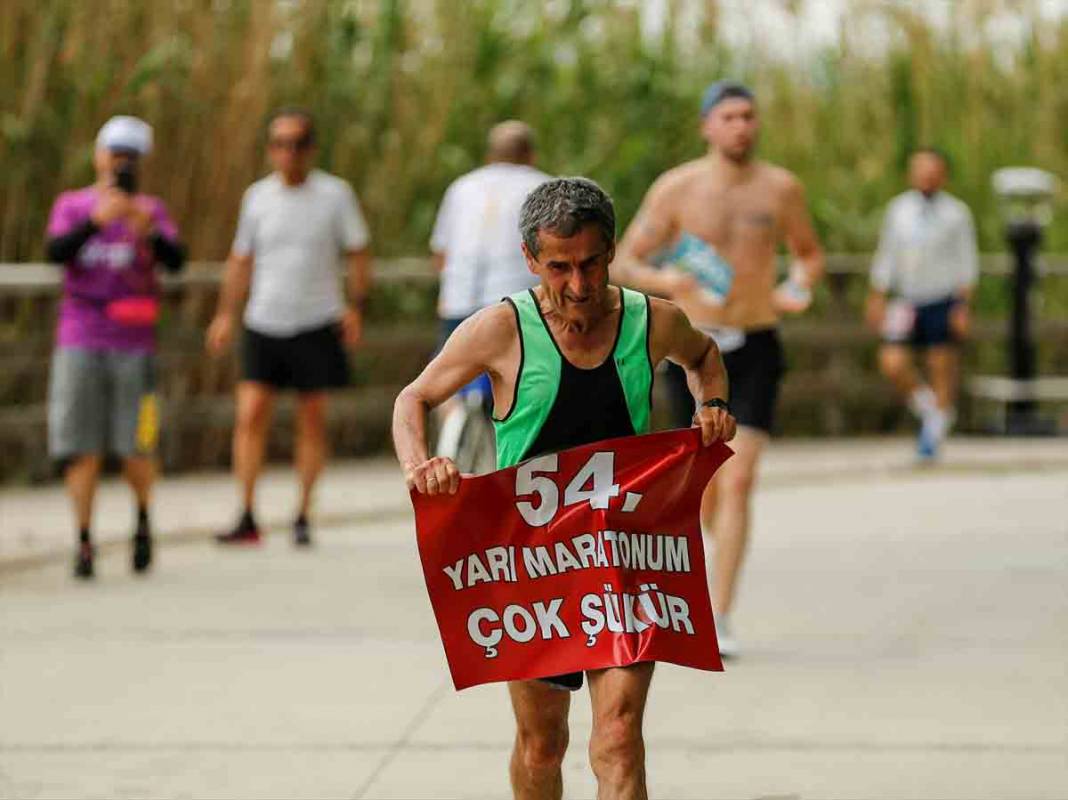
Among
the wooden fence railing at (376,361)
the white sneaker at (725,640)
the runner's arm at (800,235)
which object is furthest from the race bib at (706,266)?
the wooden fence railing at (376,361)

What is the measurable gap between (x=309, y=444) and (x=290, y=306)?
0.61 m

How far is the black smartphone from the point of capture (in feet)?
30.6

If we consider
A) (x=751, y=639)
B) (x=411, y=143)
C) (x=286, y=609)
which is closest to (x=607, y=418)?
(x=751, y=639)

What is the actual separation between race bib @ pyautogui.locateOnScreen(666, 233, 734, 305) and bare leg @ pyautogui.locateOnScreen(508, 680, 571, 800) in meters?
3.15

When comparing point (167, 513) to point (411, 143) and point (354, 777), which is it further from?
point (354, 777)

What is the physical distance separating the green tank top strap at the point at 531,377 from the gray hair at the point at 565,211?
0.53ft

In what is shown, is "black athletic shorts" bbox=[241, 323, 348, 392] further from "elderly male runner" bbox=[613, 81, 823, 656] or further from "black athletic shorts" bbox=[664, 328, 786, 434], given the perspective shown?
"black athletic shorts" bbox=[664, 328, 786, 434]

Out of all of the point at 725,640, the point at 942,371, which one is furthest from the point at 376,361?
the point at 725,640

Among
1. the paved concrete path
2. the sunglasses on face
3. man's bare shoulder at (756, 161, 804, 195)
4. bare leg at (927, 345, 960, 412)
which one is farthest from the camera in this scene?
bare leg at (927, 345, 960, 412)

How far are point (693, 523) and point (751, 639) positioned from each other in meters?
3.21

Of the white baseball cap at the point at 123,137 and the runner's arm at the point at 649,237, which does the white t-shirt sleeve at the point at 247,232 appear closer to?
the white baseball cap at the point at 123,137

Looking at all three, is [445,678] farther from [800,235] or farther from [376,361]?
[376,361]

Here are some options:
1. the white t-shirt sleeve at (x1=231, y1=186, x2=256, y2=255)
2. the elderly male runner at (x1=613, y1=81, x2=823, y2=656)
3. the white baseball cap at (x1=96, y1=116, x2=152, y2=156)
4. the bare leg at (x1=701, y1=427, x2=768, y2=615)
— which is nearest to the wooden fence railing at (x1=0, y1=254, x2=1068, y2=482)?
the white t-shirt sleeve at (x1=231, y1=186, x2=256, y2=255)

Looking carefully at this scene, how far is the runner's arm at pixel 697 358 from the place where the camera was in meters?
4.82
